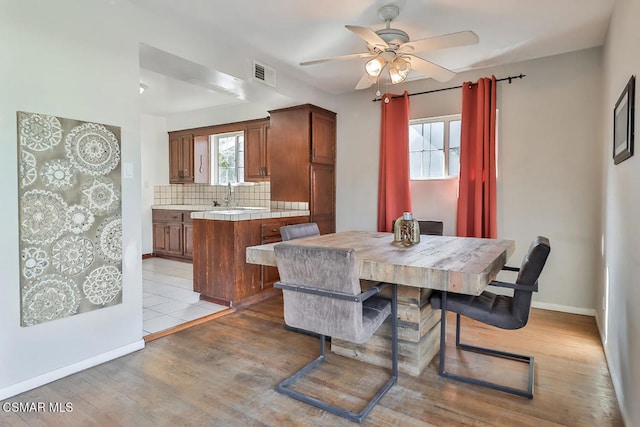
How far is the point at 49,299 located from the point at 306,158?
2935mm

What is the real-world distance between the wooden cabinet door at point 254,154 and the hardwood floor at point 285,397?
2893 millimetres

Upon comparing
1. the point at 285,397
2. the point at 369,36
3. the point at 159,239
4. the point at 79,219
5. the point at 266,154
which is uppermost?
the point at 369,36

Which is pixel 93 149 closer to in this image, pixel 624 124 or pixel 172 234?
pixel 624 124

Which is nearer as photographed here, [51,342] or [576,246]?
[51,342]

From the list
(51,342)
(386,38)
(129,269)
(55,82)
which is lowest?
(51,342)

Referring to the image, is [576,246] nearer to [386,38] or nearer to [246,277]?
[386,38]

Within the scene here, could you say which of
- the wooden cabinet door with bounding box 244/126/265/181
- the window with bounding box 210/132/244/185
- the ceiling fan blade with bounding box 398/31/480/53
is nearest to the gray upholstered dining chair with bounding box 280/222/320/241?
the ceiling fan blade with bounding box 398/31/480/53

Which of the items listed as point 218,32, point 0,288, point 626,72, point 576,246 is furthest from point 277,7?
A: point 576,246

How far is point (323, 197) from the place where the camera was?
4.70m

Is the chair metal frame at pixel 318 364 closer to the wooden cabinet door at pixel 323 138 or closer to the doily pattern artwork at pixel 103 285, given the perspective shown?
the doily pattern artwork at pixel 103 285

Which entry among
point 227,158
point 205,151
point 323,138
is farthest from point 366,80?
point 205,151

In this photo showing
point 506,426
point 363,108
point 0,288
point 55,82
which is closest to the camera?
point 506,426

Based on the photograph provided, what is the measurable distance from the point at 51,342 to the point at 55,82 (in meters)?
1.57

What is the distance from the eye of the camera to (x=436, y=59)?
3.54m
